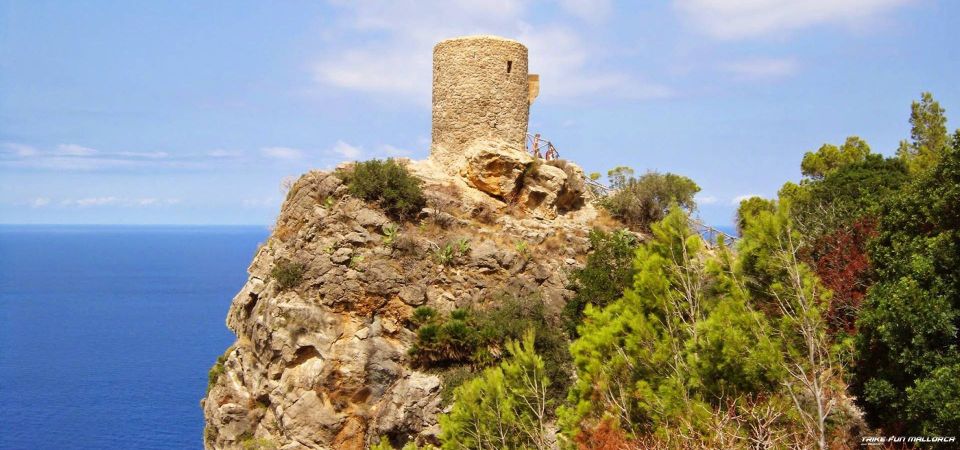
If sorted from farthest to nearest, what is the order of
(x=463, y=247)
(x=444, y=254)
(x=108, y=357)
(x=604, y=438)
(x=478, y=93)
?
1. (x=108, y=357)
2. (x=478, y=93)
3. (x=463, y=247)
4. (x=444, y=254)
5. (x=604, y=438)

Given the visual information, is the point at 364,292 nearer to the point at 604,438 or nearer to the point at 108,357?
the point at 604,438

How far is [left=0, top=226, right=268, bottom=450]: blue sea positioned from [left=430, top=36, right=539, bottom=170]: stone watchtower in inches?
1190

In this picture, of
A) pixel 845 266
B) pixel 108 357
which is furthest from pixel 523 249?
pixel 108 357

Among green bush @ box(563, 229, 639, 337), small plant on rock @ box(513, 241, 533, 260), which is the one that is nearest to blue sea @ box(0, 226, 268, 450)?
small plant on rock @ box(513, 241, 533, 260)

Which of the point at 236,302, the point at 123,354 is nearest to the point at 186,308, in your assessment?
the point at 123,354

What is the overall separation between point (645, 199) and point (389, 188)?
340 inches

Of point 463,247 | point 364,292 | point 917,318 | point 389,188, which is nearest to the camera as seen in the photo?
point 917,318

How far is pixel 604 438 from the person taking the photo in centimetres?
1197

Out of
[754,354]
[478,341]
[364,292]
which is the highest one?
[364,292]

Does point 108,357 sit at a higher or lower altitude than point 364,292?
lower

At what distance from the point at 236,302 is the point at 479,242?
291 inches

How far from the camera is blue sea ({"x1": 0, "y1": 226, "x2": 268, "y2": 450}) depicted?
46.4 m

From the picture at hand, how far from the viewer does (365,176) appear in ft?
70.7

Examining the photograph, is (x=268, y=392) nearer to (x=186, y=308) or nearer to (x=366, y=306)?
(x=366, y=306)
